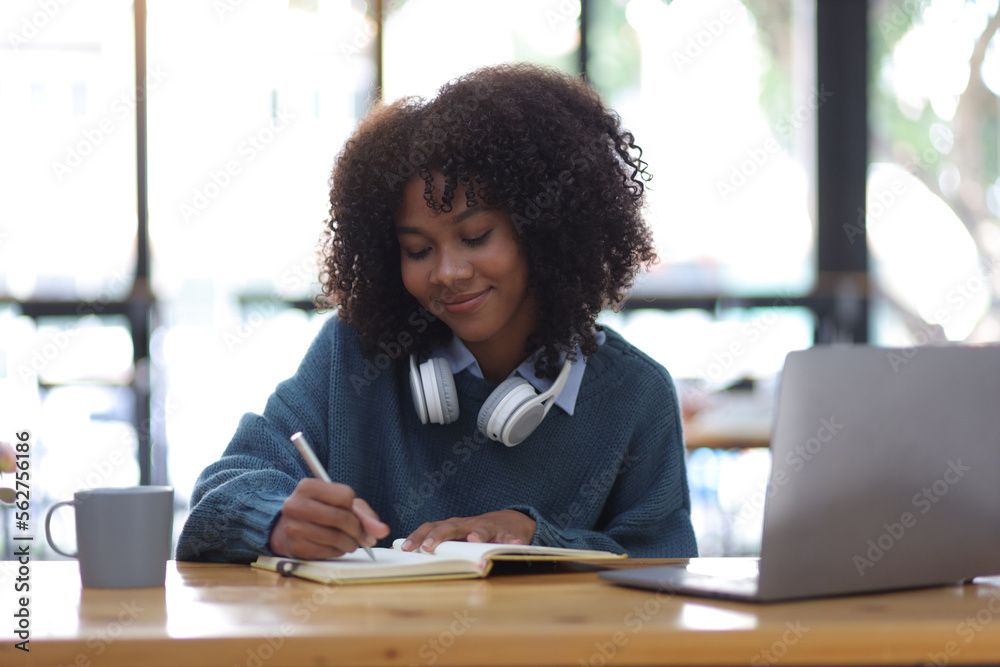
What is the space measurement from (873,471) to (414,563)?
0.43 meters

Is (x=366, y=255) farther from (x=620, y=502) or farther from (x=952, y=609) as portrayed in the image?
(x=952, y=609)

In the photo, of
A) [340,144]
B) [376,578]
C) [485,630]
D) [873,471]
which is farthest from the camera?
[340,144]

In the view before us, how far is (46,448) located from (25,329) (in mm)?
463

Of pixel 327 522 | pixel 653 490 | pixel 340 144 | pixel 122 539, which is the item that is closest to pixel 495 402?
pixel 653 490

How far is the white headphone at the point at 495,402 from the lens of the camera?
54.7 inches

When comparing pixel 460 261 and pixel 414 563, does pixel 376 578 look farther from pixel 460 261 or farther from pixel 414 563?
pixel 460 261

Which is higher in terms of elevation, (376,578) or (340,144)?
(340,144)

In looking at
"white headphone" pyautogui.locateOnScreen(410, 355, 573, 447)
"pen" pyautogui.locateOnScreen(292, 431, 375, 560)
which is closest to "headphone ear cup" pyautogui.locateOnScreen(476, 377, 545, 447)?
"white headphone" pyautogui.locateOnScreen(410, 355, 573, 447)

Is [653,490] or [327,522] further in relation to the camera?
Result: [653,490]

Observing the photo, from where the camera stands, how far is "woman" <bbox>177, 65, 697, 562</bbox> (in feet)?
4.74

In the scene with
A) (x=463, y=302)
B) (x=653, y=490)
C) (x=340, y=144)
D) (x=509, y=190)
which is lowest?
(x=653, y=490)

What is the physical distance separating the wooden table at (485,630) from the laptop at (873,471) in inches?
1.4

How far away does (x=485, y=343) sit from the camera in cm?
158

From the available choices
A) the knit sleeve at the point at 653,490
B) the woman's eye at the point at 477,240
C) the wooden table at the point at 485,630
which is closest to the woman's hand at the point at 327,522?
the wooden table at the point at 485,630
